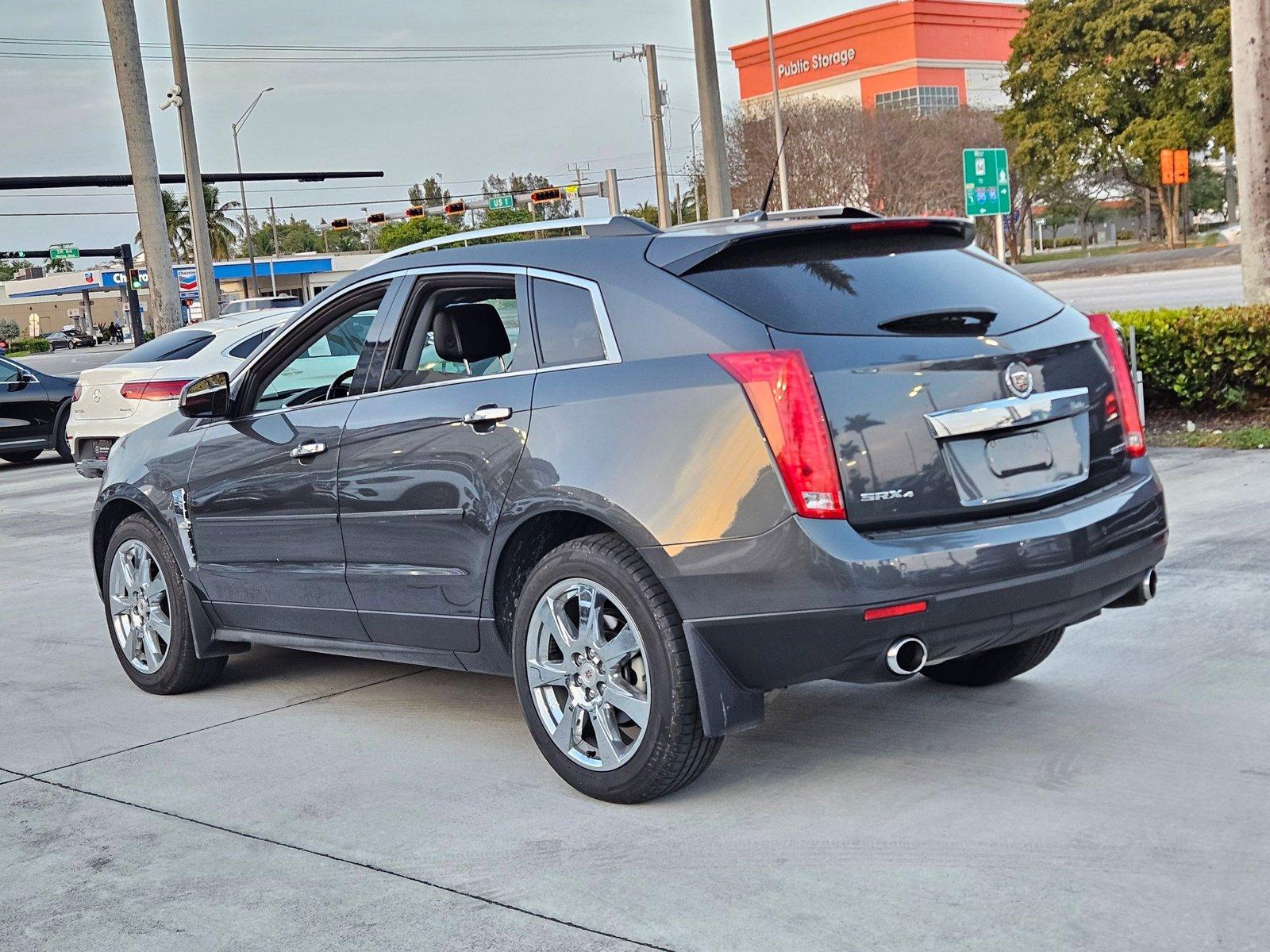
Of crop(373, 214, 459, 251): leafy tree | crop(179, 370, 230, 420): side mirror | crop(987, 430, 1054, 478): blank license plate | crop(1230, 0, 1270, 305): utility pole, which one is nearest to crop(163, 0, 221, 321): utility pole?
crop(1230, 0, 1270, 305): utility pole

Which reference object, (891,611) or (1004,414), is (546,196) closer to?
(1004,414)

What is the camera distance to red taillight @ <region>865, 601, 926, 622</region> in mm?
4004

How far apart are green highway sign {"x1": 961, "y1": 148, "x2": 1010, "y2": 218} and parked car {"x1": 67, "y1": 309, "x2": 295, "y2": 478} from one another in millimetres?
12816

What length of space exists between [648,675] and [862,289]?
50.9 inches

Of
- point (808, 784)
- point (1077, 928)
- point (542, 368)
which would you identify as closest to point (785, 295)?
point (542, 368)

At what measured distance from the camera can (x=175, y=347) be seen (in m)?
14.0

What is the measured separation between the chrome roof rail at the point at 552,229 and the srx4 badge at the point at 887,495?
3.85 ft

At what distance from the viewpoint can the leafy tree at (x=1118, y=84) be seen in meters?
55.4

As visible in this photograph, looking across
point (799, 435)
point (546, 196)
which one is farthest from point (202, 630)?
point (546, 196)

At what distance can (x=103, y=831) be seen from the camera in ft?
15.1

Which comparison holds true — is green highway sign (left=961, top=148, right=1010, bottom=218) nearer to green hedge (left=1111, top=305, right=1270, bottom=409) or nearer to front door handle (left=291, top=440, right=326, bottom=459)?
green hedge (left=1111, top=305, right=1270, bottom=409)

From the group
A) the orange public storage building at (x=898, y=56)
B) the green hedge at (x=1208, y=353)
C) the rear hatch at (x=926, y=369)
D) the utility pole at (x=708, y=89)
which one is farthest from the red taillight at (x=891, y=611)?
the orange public storage building at (x=898, y=56)

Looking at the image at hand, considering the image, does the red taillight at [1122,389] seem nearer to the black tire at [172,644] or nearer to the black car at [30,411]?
the black tire at [172,644]

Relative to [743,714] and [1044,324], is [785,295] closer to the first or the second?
[1044,324]
